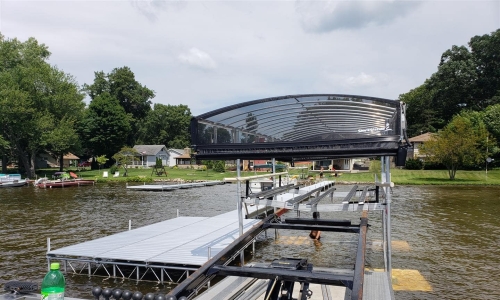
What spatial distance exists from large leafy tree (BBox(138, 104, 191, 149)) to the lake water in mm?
60891

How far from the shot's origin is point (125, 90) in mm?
86625

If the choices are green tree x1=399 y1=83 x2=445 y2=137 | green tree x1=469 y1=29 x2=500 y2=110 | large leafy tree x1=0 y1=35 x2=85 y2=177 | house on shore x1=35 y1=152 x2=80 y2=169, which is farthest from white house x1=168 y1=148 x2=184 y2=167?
green tree x1=469 y1=29 x2=500 y2=110

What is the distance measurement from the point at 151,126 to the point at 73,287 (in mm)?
82385

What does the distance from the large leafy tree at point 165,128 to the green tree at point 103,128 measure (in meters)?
22.7

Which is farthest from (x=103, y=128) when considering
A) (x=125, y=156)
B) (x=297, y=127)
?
(x=297, y=127)

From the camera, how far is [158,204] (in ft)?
83.2

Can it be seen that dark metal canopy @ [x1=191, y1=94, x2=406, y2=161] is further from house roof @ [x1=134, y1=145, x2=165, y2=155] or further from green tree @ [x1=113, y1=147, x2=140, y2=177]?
house roof @ [x1=134, y1=145, x2=165, y2=155]

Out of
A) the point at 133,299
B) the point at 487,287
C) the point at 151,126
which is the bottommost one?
the point at 487,287

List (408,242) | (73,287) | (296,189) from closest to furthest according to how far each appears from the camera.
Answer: (73,287)
(296,189)
(408,242)

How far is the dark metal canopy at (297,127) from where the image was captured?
20.9 feet

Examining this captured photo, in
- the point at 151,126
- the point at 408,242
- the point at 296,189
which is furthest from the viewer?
the point at 151,126

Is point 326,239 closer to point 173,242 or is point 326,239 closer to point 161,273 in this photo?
point 173,242

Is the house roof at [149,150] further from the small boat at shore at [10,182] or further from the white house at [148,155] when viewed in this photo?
the small boat at shore at [10,182]

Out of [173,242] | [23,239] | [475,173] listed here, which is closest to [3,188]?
[23,239]
